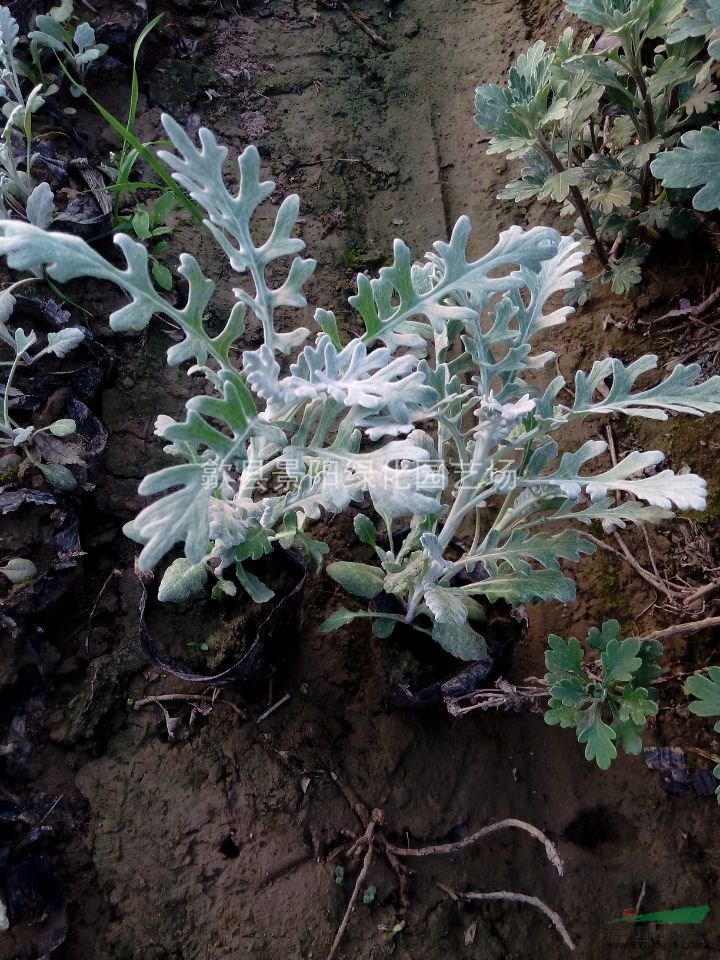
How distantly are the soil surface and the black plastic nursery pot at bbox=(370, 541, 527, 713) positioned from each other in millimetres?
196

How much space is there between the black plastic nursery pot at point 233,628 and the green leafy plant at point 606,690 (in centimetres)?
70

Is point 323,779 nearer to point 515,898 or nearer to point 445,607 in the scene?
point 515,898

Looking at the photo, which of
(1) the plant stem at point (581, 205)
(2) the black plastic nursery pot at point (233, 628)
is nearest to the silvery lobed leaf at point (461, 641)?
(2) the black plastic nursery pot at point (233, 628)

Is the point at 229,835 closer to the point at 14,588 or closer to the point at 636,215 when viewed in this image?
the point at 14,588

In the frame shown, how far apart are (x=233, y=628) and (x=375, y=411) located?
77 cm

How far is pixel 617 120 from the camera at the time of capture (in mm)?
2162

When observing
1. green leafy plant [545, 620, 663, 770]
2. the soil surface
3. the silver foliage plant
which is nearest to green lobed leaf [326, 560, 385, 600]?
the silver foliage plant

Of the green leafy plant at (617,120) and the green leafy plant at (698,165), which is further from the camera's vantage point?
the green leafy plant at (617,120)

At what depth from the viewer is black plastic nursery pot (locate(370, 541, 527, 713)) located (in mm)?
1671

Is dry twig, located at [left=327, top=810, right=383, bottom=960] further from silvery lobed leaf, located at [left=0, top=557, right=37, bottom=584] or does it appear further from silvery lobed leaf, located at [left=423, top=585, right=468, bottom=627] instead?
silvery lobed leaf, located at [left=0, top=557, right=37, bottom=584]

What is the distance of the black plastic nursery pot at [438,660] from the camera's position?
65.8 inches

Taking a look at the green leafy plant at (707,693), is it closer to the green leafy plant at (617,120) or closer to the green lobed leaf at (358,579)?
the green lobed leaf at (358,579)

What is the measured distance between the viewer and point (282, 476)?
1923mm

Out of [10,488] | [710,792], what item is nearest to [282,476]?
[10,488]
